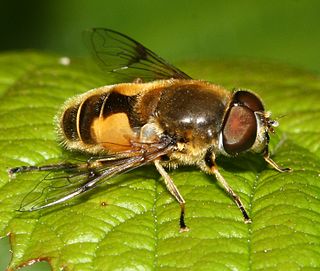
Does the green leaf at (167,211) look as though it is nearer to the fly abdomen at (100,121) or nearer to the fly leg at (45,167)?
the fly leg at (45,167)

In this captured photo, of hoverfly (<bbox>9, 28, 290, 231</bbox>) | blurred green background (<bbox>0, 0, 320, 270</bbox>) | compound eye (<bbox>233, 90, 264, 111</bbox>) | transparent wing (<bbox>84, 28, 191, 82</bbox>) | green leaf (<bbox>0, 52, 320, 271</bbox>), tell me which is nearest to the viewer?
green leaf (<bbox>0, 52, 320, 271</bbox>)

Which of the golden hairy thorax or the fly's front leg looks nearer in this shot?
the fly's front leg

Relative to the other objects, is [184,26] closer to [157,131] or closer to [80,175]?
[157,131]

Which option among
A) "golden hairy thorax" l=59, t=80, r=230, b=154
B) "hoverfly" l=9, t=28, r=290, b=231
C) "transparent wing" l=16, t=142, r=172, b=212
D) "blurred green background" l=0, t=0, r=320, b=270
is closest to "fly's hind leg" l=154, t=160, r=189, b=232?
"hoverfly" l=9, t=28, r=290, b=231

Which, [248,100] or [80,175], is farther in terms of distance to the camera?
[248,100]

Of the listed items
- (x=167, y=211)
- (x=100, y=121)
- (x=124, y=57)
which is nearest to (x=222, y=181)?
(x=167, y=211)

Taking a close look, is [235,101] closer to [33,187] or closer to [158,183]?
[158,183]

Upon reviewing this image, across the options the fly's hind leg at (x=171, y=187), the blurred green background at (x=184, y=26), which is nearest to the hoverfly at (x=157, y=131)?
the fly's hind leg at (x=171, y=187)

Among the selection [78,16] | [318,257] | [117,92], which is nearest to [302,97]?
[117,92]

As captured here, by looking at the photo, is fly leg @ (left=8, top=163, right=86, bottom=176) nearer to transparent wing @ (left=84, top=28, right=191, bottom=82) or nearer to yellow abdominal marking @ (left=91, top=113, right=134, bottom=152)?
yellow abdominal marking @ (left=91, top=113, right=134, bottom=152)
